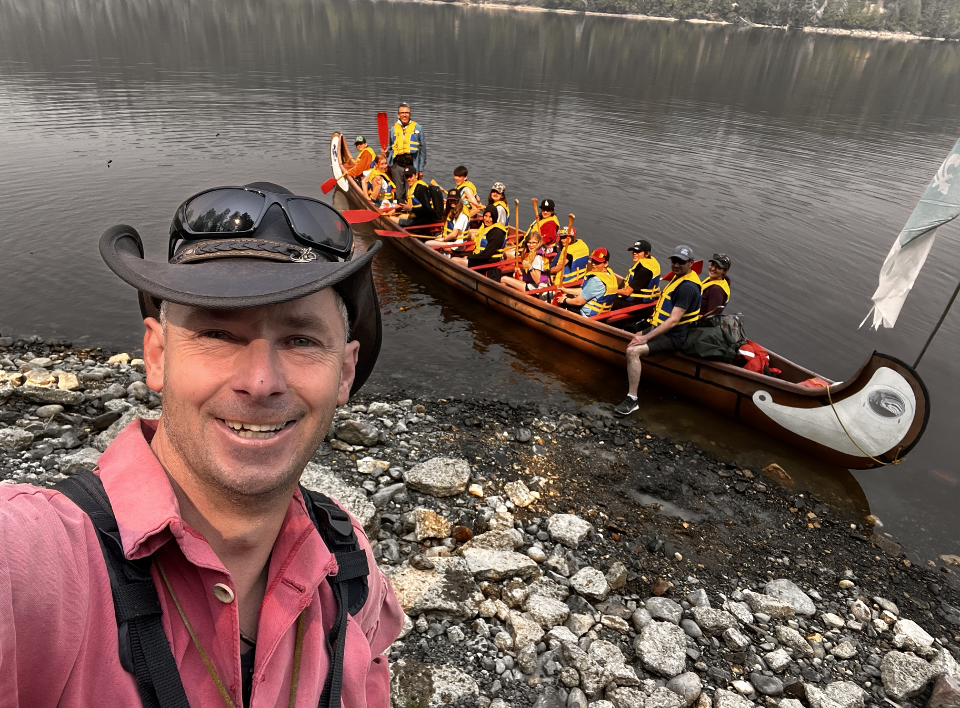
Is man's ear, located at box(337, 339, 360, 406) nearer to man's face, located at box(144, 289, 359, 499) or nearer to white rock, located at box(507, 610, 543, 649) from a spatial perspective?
man's face, located at box(144, 289, 359, 499)

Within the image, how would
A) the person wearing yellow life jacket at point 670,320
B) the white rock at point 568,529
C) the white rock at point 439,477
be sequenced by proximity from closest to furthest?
the white rock at point 568,529, the white rock at point 439,477, the person wearing yellow life jacket at point 670,320

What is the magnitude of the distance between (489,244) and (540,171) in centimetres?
995

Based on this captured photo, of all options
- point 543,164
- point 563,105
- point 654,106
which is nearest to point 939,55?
point 654,106

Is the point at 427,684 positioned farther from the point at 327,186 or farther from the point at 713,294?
the point at 327,186

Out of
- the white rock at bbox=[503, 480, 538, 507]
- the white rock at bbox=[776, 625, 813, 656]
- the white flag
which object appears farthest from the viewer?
the white flag

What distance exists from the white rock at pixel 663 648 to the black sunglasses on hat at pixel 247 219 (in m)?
4.43

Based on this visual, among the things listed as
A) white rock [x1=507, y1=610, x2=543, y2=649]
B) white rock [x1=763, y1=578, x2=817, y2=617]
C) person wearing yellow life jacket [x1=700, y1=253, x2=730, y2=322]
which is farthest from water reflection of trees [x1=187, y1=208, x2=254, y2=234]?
person wearing yellow life jacket [x1=700, y1=253, x2=730, y2=322]

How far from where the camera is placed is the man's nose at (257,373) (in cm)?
138

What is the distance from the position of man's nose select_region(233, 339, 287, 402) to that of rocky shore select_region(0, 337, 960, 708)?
10.8 ft

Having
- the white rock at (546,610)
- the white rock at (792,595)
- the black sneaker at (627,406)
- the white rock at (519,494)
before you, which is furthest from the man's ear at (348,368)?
the black sneaker at (627,406)

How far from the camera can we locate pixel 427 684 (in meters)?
4.02

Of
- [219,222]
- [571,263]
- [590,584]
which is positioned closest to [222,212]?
[219,222]

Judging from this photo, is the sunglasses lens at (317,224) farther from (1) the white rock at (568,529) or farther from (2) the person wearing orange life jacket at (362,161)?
(2) the person wearing orange life jacket at (362,161)

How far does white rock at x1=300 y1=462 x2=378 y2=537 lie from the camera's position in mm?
5473
